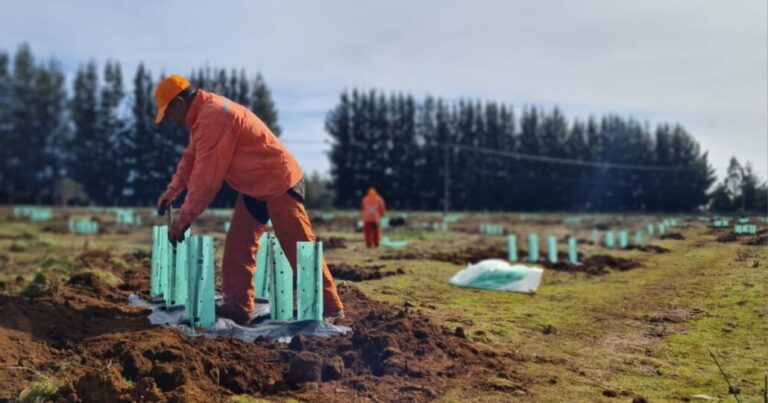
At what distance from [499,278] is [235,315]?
4.66 meters

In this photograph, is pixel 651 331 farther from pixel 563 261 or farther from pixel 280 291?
pixel 563 261

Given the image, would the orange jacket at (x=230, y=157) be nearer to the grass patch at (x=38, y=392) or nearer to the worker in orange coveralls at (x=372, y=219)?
the grass patch at (x=38, y=392)

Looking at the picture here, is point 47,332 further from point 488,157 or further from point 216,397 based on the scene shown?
point 488,157

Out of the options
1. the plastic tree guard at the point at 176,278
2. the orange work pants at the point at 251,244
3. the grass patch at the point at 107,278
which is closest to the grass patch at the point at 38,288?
the grass patch at the point at 107,278

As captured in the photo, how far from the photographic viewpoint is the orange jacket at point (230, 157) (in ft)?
17.4

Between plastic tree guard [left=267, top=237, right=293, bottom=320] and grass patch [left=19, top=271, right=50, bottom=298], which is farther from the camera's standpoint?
grass patch [left=19, top=271, right=50, bottom=298]

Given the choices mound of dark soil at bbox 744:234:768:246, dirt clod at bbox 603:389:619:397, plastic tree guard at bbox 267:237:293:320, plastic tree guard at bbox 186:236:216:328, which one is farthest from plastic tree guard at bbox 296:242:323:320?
mound of dark soil at bbox 744:234:768:246

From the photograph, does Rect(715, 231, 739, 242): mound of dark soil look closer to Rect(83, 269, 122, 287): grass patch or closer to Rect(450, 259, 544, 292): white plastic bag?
Rect(450, 259, 544, 292): white plastic bag

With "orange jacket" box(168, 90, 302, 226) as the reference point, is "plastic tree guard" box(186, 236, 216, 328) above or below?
below

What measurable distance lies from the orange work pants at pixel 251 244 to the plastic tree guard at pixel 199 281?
454 mm

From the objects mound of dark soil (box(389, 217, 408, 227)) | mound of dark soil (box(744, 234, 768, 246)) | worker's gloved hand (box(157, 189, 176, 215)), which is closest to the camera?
mound of dark soil (box(744, 234, 768, 246))

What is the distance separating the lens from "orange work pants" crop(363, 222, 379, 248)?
17.3 meters

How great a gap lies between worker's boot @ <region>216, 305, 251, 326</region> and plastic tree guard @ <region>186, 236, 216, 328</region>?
0.36 m

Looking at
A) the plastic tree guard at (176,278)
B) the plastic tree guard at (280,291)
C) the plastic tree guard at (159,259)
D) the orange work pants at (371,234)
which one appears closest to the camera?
the plastic tree guard at (280,291)
